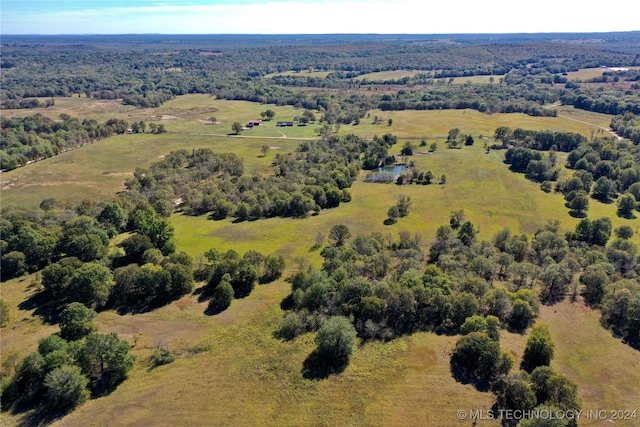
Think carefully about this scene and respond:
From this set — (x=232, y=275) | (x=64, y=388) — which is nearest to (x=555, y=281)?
(x=232, y=275)

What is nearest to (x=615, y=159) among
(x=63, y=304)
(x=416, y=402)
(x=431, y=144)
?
(x=431, y=144)

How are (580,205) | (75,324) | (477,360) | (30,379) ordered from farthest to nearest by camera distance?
Result: (580,205) → (75,324) → (477,360) → (30,379)

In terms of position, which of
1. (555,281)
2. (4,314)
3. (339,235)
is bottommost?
(4,314)

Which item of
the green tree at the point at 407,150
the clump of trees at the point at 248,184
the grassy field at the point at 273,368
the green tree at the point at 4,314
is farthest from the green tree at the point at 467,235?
the green tree at the point at 4,314

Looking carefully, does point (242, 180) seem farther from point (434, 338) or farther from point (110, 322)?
point (434, 338)

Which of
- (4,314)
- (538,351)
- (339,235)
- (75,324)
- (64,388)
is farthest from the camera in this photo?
(339,235)

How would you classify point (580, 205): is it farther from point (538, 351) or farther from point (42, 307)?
point (42, 307)

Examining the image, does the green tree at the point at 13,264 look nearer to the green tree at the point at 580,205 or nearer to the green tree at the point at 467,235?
the green tree at the point at 467,235
